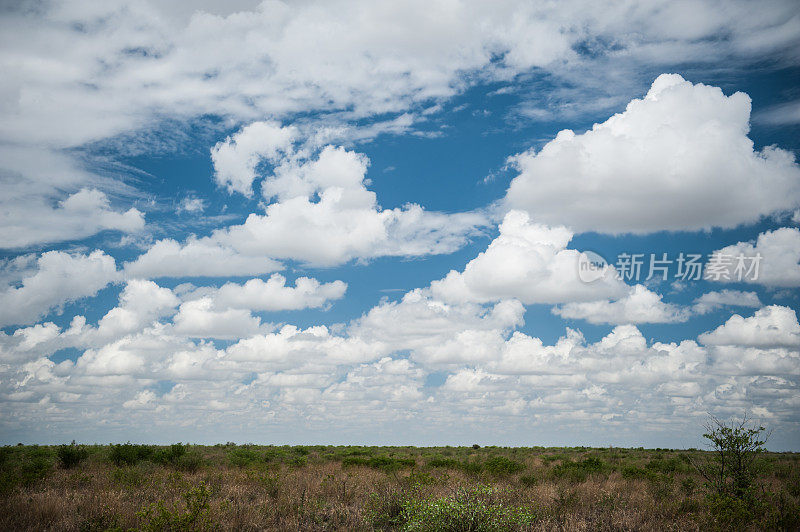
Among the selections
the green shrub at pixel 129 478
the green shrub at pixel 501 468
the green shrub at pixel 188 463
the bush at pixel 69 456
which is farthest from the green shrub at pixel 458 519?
the bush at pixel 69 456

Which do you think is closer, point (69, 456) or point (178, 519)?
point (178, 519)

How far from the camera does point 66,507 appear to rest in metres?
11.9

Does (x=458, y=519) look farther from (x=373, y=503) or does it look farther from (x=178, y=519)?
(x=178, y=519)

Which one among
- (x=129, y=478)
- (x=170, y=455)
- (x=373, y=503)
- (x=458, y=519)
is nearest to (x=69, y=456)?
(x=170, y=455)

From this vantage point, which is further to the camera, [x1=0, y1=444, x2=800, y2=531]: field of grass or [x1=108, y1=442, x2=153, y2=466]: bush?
[x1=108, y1=442, x2=153, y2=466]: bush

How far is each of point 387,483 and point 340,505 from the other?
358cm

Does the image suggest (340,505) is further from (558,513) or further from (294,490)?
(558,513)

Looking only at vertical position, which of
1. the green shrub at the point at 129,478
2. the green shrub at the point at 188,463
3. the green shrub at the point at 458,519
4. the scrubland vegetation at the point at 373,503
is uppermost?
the green shrub at the point at 458,519

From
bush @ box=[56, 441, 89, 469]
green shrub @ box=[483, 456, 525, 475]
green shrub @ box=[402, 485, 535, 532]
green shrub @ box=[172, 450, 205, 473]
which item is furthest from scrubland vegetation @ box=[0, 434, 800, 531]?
bush @ box=[56, 441, 89, 469]

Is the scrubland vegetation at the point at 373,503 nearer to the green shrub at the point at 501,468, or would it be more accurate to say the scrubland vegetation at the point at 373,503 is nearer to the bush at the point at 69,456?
the green shrub at the point at 501,468

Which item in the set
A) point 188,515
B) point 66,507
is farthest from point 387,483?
point 66,507

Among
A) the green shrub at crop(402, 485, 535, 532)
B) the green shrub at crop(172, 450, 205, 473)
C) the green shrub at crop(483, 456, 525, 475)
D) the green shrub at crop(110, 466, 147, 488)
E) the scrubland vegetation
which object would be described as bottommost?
the green shrub at crop(172, 450, 205, 473)

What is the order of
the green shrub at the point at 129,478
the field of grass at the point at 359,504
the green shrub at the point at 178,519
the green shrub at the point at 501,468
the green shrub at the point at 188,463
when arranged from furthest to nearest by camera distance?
the green shrub at the point at 188,463 < the green shrub at the point at 501,468 < the green shrub at the point at 129,478 < the field of grass at the point at 359,504 < the green shrub at the point at 178,519

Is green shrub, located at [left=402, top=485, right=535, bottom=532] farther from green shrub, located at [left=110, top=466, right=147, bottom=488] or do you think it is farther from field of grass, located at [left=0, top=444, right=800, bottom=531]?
green shrub, located at [left=110, top=466, right=147, bottom=488]
